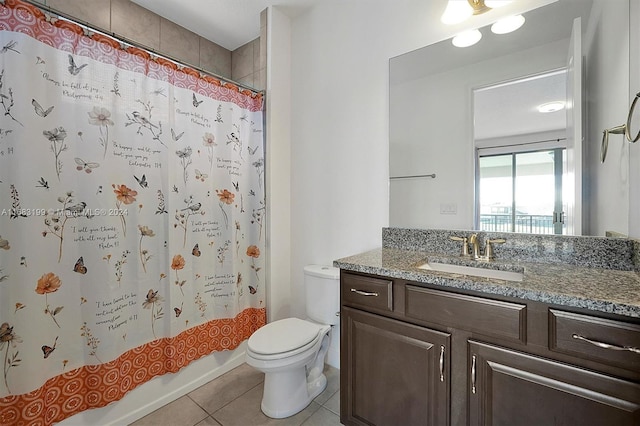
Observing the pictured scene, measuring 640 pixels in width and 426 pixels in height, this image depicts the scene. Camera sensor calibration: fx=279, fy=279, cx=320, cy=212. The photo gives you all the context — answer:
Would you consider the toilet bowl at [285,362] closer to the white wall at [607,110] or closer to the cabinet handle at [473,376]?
the cabinet handle at [473,376]

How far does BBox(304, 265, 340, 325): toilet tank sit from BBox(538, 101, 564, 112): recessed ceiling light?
4.52 feet

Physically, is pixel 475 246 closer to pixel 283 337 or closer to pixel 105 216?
pixel 283 337

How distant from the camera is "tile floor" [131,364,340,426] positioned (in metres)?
1.48

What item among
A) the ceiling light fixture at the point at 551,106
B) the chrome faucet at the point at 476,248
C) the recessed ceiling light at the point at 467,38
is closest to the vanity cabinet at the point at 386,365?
the chrome faucet at the point at 476,248

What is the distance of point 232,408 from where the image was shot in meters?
1.59

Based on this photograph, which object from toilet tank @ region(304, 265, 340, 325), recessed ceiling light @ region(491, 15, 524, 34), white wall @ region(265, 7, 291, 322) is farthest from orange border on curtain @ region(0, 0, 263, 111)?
recessed ceiling light @ region(491, 15, 524, 34)

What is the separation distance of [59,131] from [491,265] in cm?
202

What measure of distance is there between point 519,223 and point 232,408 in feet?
6.01

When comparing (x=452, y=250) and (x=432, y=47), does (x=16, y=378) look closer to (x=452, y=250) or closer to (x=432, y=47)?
(x=452, y=250)

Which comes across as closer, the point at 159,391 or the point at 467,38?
the point at 467,38

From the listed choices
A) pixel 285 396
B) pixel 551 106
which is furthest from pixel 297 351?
pixel 551 106

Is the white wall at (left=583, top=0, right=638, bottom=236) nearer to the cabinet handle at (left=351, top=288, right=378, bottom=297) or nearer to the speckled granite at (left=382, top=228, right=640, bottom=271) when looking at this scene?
the speckled granite at (left=382, top=228, right=640, bottom=271)

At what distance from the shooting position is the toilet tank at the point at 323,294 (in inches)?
70.3

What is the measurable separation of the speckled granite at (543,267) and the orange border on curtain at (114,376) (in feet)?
3.74
